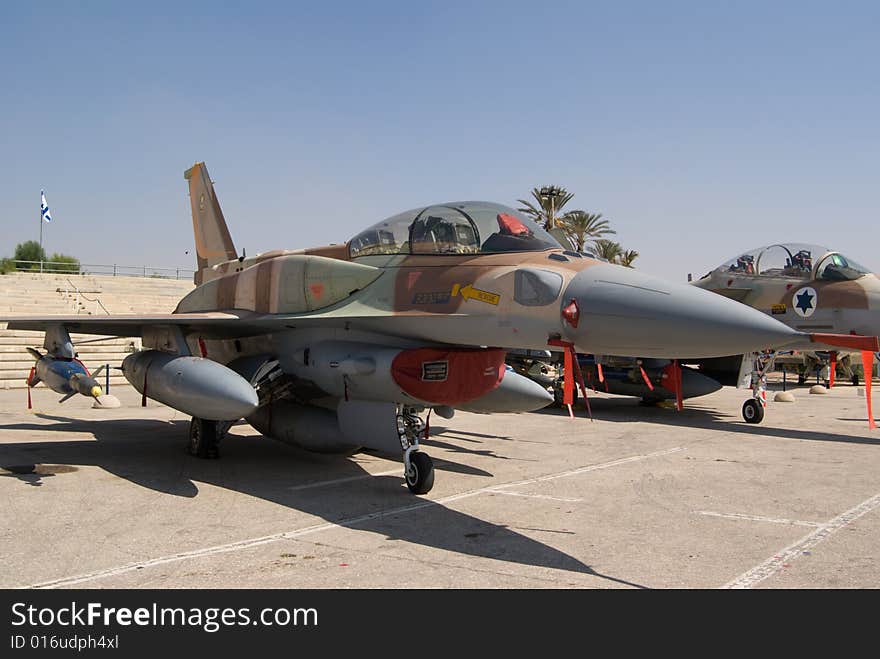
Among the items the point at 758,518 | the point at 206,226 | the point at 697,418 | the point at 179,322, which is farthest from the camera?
the point at 697,418

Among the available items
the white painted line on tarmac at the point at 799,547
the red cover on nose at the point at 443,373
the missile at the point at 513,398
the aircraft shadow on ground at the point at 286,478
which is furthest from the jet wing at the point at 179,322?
the white painted line on tarmac at the point at 799,547

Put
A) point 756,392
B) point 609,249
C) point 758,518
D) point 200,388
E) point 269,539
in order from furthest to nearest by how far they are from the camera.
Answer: point 609,249 < point 756,392 < point 200,388 < point 758,518 < point 269,539

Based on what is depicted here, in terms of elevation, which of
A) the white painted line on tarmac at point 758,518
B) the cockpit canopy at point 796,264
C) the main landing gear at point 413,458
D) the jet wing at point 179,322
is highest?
the cockpit canopy at point 796,264

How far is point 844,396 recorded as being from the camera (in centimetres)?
2289

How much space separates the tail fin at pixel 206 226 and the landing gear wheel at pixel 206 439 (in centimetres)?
415

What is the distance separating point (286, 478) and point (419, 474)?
188 centimetres

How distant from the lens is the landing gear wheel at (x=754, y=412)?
1524 cm

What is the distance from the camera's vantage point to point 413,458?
7.94m

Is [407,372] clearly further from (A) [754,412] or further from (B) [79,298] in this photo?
(B) [79,298]

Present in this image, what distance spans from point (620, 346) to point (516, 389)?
3411mm

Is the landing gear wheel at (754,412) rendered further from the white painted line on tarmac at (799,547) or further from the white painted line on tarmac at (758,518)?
the white painted line on tarmac at (758,518)

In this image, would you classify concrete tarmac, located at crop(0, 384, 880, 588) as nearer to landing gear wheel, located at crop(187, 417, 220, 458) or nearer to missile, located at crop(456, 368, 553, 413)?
landing gear wheel, located at crop(187, 417, 220, 458)

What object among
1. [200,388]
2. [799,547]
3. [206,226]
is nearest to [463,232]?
[200,388]
